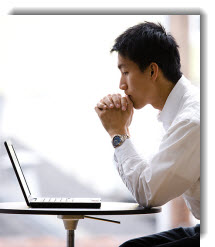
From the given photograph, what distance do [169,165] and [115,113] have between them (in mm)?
355

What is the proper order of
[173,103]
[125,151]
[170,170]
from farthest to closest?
[173,103] < [125,151] < [170,170]

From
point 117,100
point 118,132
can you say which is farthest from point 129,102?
point 118,132

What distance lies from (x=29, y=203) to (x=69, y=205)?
126 mm

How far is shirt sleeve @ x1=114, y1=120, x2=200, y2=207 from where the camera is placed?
4.25 ft

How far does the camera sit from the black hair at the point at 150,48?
1.58 meters

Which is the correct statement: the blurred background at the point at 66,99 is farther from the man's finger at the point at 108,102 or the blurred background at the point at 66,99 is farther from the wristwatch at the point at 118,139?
the wristwatch at the point at 118,139

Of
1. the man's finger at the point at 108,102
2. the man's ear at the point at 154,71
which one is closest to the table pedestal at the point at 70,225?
the man's finger at the point at 108,102

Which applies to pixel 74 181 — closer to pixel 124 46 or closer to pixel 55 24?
pixel 55 24

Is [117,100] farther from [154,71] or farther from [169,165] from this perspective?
[169,165]

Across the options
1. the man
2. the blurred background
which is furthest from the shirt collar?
the blurred background

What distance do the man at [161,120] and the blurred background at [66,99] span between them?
57.7 inches

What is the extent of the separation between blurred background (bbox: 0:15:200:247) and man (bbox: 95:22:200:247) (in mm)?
1465

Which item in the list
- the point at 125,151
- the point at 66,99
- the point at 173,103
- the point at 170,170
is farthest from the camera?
the point at 66,99

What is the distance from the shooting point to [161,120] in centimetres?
160
